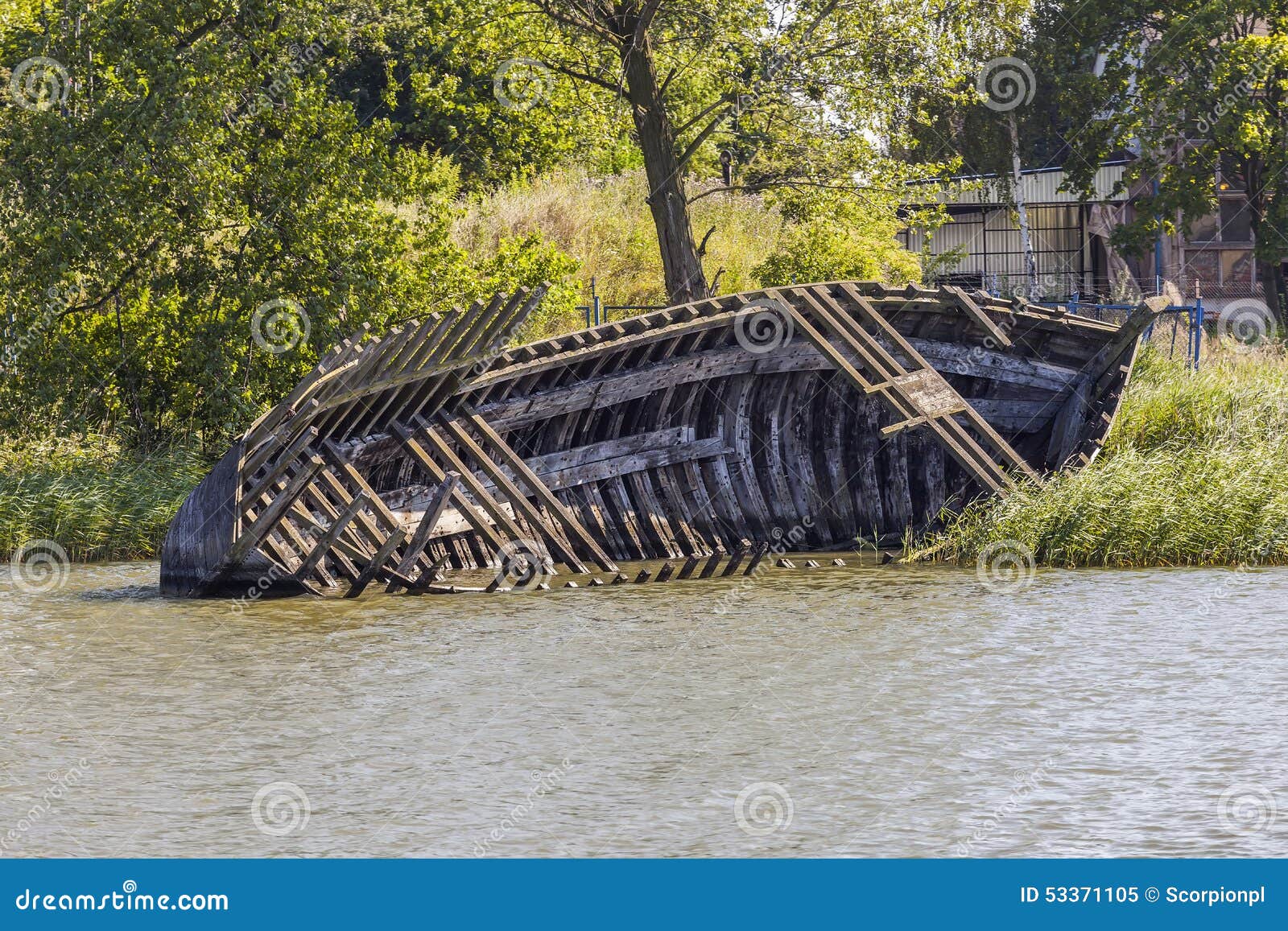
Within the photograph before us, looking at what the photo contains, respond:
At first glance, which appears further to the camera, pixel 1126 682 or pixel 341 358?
pixel 341 358

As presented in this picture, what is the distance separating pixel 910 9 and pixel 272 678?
17068 mm

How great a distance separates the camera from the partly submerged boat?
591 inches

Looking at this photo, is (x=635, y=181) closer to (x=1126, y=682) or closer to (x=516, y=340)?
(x=516, y=340)

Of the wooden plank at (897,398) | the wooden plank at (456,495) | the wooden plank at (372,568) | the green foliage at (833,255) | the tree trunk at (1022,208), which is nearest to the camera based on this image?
the wooden plank at (372,568)

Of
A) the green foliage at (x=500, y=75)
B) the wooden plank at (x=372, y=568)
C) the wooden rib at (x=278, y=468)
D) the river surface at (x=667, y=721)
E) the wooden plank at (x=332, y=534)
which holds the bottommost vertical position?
the river surface at (x=667, y=721)

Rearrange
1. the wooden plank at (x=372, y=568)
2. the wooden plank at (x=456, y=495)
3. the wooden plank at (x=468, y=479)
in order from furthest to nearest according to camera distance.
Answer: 1. the wooden plank at (x=468, y=479)
2. the wooden plank at (x=456, y=495)
3. the wooden plank at (x=372, y=568)

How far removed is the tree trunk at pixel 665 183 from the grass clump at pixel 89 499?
8353 mm

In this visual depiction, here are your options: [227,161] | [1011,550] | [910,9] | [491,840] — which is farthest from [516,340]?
[491,840]

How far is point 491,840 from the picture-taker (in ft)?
26.2

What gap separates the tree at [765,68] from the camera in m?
24.9

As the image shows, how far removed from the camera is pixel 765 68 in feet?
81.8

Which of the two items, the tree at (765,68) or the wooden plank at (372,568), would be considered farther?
the tree at (765,68)

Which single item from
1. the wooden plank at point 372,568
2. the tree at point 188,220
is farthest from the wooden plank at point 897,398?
the tree at point 188,220

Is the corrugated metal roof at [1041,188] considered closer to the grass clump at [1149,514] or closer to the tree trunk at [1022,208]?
the tree trunk at [1022,208]
